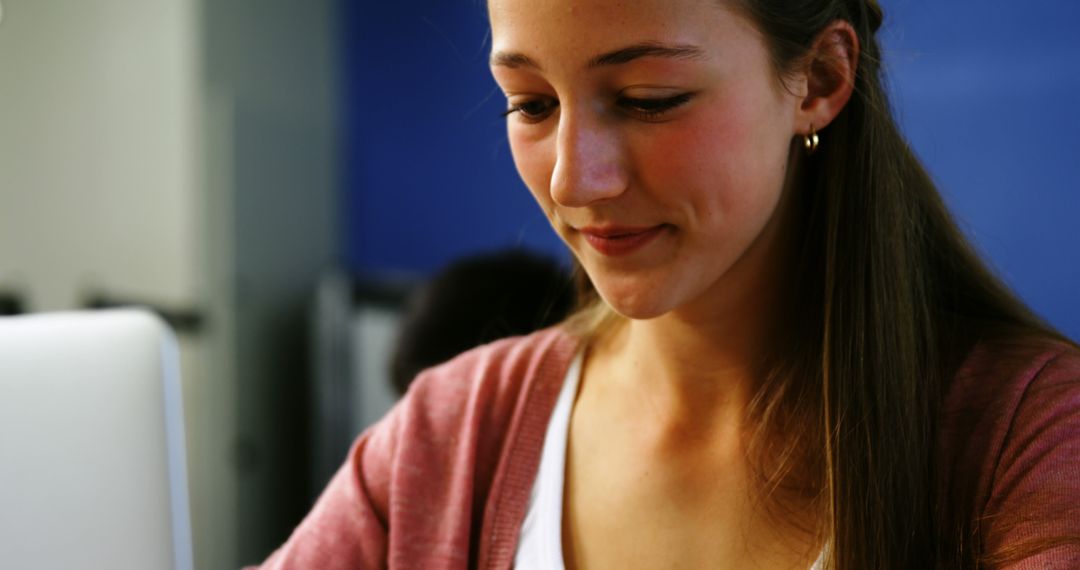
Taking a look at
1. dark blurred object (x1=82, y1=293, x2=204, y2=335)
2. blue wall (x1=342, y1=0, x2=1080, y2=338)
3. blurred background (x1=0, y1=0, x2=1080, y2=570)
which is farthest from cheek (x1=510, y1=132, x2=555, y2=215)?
dark blurred object (x1=82, y1=293, x2=204, y2=335)

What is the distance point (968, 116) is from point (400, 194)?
5.51ft

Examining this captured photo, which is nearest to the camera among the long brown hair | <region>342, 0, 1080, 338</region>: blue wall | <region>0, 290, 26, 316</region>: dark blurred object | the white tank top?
the long brown hair

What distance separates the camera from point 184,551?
0.90 meters

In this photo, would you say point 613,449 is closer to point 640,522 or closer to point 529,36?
point 640,522

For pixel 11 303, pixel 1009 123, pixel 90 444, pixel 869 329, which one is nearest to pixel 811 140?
pixel 869 329

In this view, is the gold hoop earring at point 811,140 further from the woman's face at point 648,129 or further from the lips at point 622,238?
the lips at point 622,238

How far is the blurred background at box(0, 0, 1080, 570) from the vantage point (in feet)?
10.0

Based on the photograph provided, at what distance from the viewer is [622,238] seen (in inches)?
37.7

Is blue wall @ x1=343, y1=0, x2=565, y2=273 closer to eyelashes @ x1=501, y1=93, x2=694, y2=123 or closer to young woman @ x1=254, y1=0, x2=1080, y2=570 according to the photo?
young woman @ x1=254, y1=0, x2=1080, y2=570

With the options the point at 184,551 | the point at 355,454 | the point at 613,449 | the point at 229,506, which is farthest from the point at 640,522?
the point at 229,506

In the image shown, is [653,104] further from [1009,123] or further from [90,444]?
[1009,123]

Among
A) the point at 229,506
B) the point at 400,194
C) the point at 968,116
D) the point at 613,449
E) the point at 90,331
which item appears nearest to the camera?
the point at 90,331

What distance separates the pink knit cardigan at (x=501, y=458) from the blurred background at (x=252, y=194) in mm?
1671

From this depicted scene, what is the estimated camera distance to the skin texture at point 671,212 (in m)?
0.91
